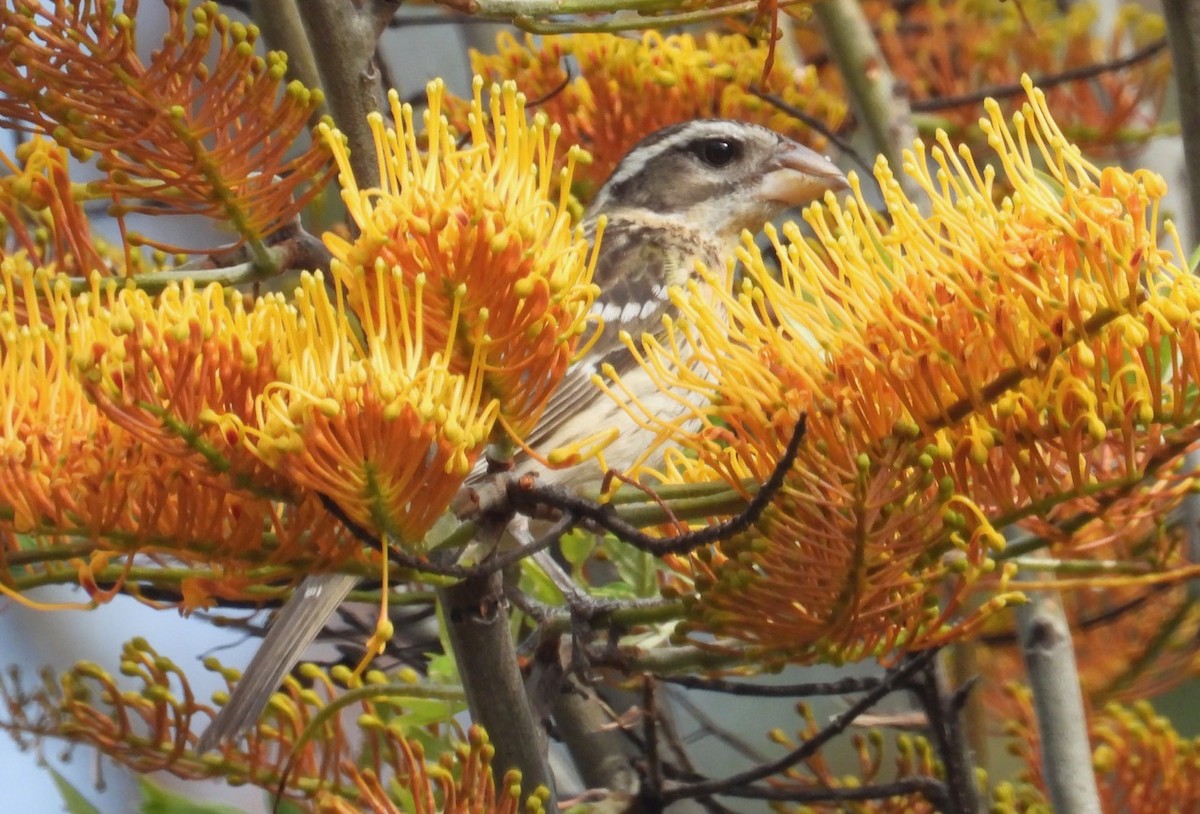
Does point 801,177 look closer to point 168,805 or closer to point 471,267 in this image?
point 168,805

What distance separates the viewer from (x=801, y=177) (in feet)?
12.0

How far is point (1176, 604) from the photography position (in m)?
3.83

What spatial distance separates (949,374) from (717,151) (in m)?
2.24

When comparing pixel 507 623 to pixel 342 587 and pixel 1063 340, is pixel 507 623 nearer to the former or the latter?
pixel 342 587

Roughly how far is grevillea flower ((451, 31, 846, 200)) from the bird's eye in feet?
0.21

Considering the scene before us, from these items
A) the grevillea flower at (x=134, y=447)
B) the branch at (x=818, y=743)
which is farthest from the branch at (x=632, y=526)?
the branch at (x=818, y=743)

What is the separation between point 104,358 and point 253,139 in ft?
2.42

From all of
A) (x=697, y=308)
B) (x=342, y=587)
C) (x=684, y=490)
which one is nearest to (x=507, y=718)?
(x=342, y=587)

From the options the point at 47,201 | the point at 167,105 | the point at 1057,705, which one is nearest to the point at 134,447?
the point at 167,105

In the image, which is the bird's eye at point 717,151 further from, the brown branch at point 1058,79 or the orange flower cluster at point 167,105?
the orange flower cluster at point 167,105

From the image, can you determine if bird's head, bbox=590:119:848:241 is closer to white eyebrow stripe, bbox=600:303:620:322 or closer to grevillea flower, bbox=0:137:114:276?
white eyebrow stripe, bbox=600:303:620:322

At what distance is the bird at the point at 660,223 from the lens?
313cm

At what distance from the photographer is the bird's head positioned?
369 centimetres

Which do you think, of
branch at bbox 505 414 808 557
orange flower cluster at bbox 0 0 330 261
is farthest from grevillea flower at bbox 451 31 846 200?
branch at bbox 505 414 808 557
